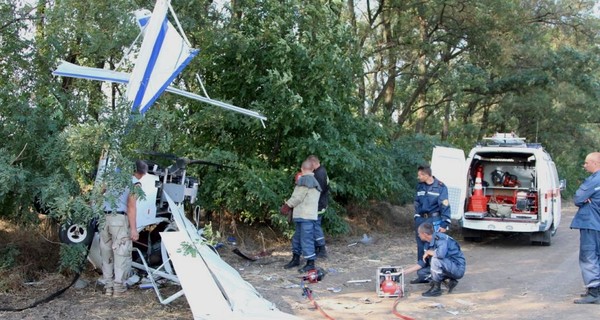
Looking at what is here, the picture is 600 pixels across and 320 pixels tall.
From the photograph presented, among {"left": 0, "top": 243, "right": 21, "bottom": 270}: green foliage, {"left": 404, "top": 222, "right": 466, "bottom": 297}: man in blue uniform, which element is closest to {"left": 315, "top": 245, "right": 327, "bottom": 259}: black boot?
{"left": 404, "top": 222, "right": 466, "bottom": 297}: man in blue uniform

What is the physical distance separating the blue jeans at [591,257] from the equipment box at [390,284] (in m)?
2.24

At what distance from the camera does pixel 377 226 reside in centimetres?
1396

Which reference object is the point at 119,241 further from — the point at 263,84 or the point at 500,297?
the point at 500,297

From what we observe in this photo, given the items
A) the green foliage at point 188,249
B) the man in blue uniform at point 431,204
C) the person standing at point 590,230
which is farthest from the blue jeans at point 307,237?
the person standing at point 590,230

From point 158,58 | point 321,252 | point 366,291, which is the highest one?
point 158,58

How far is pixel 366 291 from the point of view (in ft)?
24.7

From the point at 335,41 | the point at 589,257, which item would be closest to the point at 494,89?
the point at 335,41

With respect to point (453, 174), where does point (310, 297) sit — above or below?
below

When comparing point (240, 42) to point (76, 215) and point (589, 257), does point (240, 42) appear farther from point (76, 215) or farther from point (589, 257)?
point (589, 257)

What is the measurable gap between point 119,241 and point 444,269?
13.2 feet

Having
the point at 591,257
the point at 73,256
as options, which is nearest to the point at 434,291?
the point at 591,257

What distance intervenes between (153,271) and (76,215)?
1295mm

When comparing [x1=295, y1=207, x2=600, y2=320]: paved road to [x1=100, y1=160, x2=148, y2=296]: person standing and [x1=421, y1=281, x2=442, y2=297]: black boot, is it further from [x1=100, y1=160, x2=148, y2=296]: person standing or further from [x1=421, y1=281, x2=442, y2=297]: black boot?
[x1=100, y1=160, x2=148, y2=296]: person standing

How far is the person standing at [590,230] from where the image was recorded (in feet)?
22.6
